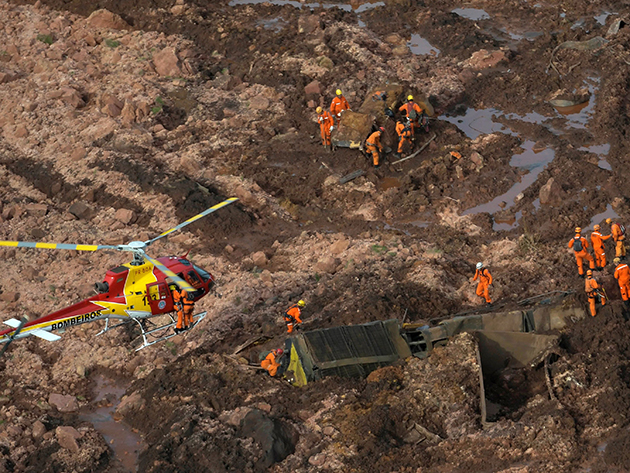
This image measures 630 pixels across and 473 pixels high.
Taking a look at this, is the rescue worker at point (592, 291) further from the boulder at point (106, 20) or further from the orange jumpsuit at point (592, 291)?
the boulder at point (106, 20)

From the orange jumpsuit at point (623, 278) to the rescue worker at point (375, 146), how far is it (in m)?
8.52

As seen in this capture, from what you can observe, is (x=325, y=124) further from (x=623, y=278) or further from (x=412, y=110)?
(x=623, y=278)

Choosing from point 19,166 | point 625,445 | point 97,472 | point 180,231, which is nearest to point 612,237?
point 625,445

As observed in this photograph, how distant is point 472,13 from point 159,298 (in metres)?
19.5

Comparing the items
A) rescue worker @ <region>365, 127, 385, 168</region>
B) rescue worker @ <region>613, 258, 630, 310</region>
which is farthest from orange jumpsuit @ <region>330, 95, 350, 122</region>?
rescue worker @ <region>613, 258, 630, 310</region>

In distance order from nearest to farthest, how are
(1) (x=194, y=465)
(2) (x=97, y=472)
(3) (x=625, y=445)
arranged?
(3) (x=625, y=445)
(1) (x=194, y=465)
(2) (x=97, y=472)

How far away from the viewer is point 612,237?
1894 cm

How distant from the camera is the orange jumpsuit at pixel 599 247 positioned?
59.3 feet

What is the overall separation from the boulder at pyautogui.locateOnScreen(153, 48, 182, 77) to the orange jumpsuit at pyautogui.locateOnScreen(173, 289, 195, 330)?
12256 millimetres

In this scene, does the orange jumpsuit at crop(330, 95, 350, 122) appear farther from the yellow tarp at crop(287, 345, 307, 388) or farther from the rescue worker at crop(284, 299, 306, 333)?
the yellow tarp at crop(287, 345, 307, 388)

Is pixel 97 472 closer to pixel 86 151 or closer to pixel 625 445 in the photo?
pixel 625 445

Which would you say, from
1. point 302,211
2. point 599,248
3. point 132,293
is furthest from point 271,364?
point 599,248

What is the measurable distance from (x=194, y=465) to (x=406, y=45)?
19.3 metres

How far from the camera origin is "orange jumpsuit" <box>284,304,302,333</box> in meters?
17.5
